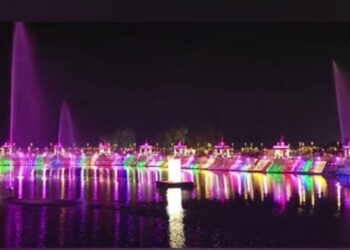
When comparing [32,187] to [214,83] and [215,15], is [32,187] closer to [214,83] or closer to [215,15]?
[214,83]

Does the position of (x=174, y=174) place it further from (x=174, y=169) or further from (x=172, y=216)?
(x=172, y=216)

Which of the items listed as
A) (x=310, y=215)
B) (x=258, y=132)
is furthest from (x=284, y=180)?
(x=310, y=215)

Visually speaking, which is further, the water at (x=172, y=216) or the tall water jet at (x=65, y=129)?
the tall water jet at (x=65, y=129)

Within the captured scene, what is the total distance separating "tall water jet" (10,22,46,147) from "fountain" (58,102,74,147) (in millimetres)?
294

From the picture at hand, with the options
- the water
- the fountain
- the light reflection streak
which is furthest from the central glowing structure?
the fountain

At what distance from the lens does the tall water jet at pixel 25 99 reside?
7.28 metres

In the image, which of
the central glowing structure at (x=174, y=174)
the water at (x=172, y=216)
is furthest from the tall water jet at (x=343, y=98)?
→ the central glowing structure at (x=174, y=174)

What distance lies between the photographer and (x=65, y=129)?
25.6 ft

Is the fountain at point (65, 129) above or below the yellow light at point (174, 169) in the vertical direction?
above

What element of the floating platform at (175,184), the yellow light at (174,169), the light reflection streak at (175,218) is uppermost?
the yellow light at (174,169)

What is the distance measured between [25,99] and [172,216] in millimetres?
2706

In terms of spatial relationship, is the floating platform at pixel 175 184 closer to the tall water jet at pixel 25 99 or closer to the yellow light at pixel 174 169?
the yellow light at pixel 174 169

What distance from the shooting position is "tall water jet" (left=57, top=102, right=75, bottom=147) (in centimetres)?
761

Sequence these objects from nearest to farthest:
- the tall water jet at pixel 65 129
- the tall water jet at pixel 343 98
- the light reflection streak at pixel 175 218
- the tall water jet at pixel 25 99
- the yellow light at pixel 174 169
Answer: the light reflection streak at pixel 175 218 < the tall water jet at pixel 343 98 < the tall water jet at pixel 25 99 < the tall water jet at pixel 65 129 < the yellow light at pixel 174 169
